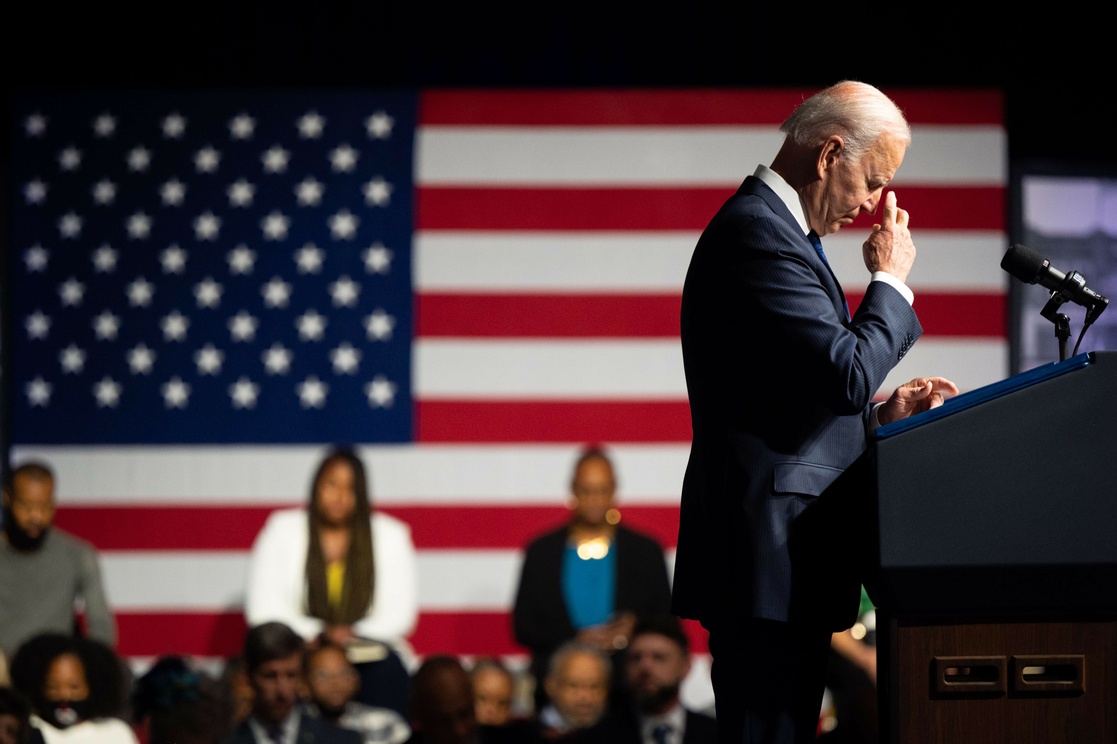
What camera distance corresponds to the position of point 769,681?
1.56 meters

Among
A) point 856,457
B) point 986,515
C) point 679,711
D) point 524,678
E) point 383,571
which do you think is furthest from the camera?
point 524,678

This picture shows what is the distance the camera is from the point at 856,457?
5.37 feet

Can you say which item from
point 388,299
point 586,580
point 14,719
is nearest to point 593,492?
point 586,580

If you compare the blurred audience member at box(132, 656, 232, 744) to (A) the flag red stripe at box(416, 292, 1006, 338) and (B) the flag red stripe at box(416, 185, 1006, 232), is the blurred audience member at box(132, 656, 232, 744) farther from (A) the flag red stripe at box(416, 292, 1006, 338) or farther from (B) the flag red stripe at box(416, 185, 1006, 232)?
(B) the flag red stripe at box(416, 185, 1006, 232)

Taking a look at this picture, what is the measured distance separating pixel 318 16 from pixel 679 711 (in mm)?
2999

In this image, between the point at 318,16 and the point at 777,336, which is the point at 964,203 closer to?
the point at 318,16

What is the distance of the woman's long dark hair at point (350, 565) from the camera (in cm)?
458

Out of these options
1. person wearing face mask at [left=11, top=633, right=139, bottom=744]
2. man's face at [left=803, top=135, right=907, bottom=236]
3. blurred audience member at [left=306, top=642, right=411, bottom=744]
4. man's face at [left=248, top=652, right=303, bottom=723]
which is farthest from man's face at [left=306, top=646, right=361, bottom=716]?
man's face at [left=803, top=135, right=907, bottom=236]

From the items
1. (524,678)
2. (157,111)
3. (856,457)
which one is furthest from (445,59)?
(856,457)

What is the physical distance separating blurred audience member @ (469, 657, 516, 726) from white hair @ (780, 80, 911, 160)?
9.53ft

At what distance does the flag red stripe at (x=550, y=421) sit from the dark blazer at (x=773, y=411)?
366cm

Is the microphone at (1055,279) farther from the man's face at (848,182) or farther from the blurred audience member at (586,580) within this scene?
the blurred audience member at (586,580)

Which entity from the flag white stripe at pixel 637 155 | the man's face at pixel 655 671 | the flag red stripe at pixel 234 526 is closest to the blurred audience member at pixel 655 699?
the man's face at pixel 655 671

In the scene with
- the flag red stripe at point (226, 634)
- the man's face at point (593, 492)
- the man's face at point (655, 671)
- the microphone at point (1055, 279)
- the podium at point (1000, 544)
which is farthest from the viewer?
the flag red stripe at point (226, 634)
